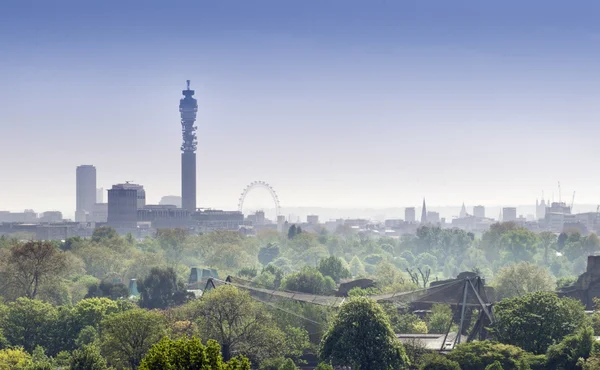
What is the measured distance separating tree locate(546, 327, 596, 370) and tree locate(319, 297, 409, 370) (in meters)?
7.84

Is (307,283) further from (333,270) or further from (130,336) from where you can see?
(130,336)

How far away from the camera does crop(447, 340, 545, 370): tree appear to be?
61.7 m

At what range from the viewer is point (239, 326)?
69.4 meters

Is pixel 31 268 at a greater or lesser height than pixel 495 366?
greater

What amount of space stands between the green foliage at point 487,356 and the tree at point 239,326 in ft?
35.7

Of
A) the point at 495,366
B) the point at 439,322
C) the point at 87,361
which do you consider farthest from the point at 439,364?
the point at 439,322

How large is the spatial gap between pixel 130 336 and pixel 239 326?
8420 millimetres

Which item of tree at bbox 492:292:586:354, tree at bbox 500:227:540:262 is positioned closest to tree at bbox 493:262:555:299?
tree at bbox 492:292:586:354

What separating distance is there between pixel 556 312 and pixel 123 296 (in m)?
50.1

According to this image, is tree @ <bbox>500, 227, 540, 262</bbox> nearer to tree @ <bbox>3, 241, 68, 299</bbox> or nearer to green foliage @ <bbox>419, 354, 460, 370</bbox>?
tree @ <bbox>3, 241, 68, 299</bbox>

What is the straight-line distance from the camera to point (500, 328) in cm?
6706

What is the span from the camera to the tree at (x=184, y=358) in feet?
124

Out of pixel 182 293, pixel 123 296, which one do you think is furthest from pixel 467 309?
pixel 123 296

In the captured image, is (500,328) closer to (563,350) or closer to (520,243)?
(563,350)
